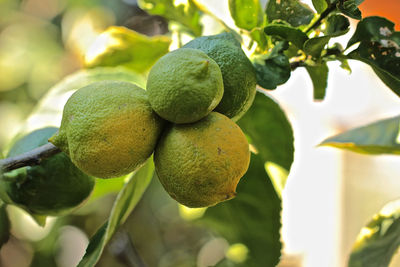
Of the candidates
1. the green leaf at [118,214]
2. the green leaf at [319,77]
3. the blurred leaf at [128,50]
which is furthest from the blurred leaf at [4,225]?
the green leaf at [319,77]

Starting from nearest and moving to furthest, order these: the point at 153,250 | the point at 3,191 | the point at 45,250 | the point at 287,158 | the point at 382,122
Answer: the point at 3,191, the point at 287,158, the point at 382,122, the point at 45,250, the point at 153,250

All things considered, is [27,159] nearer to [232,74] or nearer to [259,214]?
[232,74]

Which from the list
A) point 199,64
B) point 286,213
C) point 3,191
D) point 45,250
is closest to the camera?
point 199,64

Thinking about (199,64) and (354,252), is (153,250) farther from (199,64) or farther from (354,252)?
(199,64)

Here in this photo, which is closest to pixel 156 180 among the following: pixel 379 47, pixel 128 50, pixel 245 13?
pixel 128 50

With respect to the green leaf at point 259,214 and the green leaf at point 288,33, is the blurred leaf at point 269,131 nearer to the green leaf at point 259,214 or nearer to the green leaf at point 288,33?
the green leaf at point 259,214

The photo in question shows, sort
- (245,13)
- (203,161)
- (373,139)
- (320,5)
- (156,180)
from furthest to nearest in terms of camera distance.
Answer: (156,180)
(373,139)
(245,13)
(320,5)
(203,161)

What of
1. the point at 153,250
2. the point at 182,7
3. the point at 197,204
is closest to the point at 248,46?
the point at 182,7

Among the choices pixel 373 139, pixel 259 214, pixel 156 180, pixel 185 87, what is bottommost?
pixel 156 180
